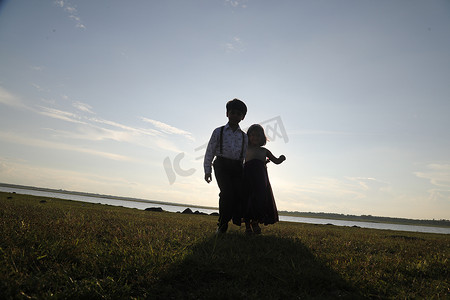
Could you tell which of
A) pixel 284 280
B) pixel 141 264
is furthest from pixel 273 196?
pixel 141 264

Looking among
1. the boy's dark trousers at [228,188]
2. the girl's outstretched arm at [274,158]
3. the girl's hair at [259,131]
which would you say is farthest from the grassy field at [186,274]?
the girl's hair at [259,131]

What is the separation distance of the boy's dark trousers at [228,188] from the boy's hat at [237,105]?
1389mm

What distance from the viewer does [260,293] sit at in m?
2.75

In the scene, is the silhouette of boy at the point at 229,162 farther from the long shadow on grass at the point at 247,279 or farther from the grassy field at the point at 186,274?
the long shadow on grass at the point at 247,279

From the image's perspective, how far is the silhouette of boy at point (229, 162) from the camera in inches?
249

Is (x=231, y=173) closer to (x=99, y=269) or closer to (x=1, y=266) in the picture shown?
(x=99, y=269)

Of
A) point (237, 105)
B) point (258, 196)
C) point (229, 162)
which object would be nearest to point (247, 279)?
point (258, 196)

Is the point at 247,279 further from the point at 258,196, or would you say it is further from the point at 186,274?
the point at 258,196

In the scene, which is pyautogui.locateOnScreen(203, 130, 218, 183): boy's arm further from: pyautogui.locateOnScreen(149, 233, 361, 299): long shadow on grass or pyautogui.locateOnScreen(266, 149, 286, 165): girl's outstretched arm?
pyautogui.locateOnScreen(149, 233, 361, 299): long shadow on grass

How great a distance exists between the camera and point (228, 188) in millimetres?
6348

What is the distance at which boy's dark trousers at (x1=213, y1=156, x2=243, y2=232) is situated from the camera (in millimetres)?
6266

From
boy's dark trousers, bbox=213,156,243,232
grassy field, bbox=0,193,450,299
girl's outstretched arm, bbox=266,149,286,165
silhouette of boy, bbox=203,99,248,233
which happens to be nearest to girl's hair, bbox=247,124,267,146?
girl's outstretched arm, bbox=266,149,286,165

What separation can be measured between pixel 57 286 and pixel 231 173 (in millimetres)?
4522

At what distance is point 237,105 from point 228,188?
221cm
